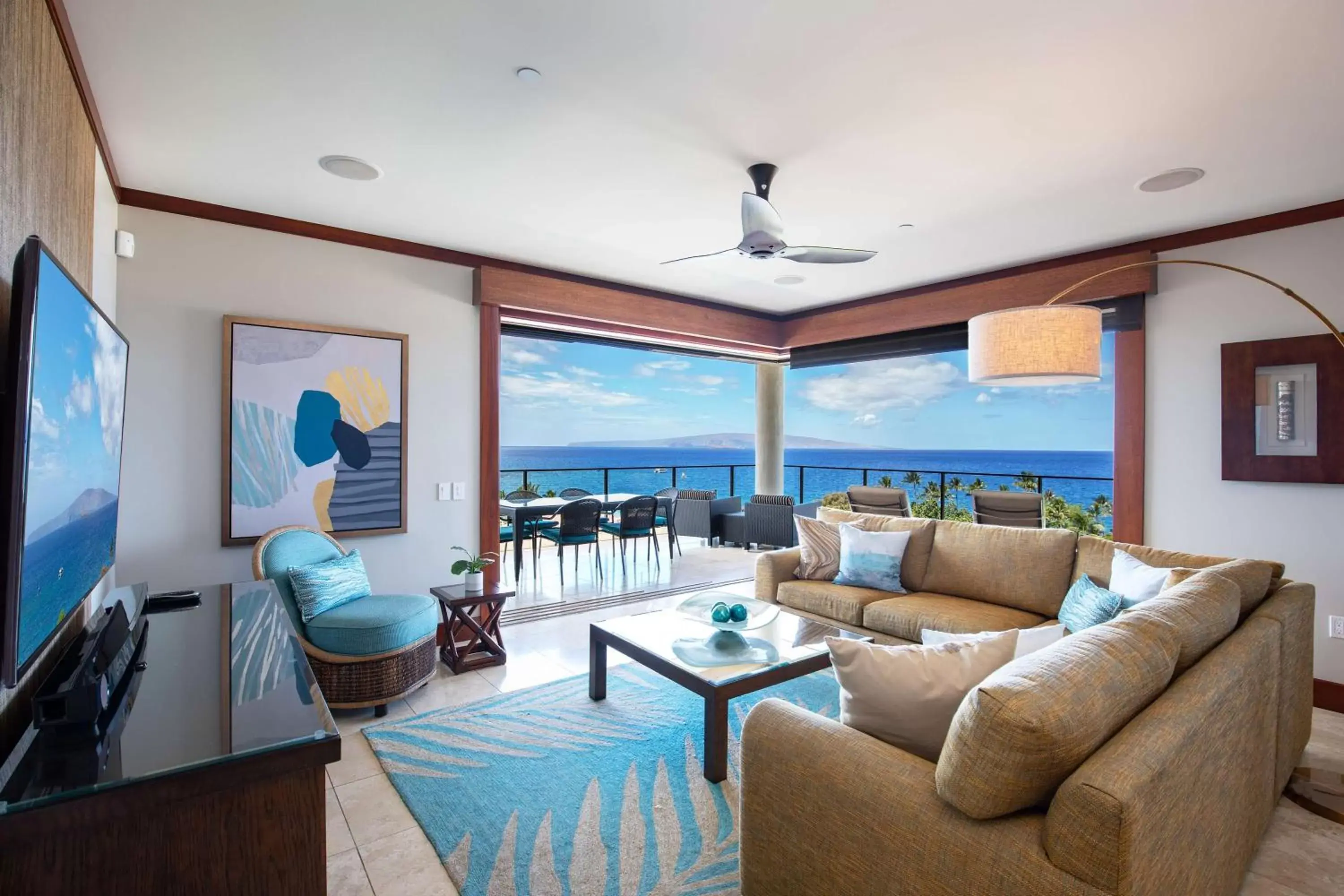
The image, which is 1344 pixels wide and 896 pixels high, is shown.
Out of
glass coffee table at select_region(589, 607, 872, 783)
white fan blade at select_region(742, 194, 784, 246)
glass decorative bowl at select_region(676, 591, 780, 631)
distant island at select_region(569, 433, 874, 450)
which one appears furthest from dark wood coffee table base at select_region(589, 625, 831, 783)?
distant island at select_region(569, 433, 874, 450)

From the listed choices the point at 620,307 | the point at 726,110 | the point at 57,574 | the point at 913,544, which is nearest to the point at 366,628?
the point at 57,574

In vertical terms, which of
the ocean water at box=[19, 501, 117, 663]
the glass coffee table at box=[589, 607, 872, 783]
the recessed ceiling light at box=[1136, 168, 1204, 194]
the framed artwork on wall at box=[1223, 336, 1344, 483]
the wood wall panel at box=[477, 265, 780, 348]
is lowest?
the glass coffee table at box=[589, 607, 872, 783]

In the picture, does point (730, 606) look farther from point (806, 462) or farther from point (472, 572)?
point (806, 462)

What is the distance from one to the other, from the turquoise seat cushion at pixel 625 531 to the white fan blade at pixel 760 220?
3895 mm

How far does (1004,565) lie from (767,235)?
2287 millimetres

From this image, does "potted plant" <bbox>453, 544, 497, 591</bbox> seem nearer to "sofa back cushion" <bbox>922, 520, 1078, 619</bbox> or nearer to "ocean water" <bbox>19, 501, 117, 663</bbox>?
"ocean water" <bbox>19, 501, 117, 663</bbox>

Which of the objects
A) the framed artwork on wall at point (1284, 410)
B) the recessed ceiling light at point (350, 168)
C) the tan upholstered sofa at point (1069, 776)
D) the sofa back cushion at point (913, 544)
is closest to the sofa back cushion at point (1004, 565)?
the sofa back cushion at point (913, 544)

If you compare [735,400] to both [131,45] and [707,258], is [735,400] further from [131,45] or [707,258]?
[131,45]

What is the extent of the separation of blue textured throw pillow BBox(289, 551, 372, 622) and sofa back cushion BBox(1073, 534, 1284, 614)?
148 inches

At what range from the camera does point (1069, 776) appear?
3.92 feet

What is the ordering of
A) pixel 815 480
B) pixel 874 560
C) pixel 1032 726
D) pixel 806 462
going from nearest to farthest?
1. pixel 1032 726
2. pixel 874 560
3. pixel 806 462
4. pixel 815 480

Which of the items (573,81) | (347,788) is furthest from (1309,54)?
(347,788)

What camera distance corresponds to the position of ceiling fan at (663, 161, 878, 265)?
2830 millimetres

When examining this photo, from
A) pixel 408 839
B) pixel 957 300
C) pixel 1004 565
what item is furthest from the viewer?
pixel 957 300
